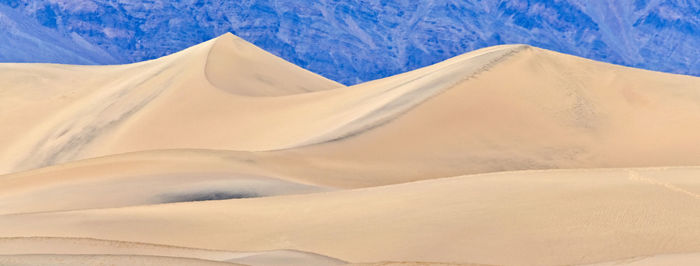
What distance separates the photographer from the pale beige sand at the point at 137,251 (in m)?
10.6

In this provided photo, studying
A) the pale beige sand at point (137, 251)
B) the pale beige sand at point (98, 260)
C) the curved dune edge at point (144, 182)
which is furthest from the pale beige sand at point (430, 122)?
the pale beige sand at point (98, 260)

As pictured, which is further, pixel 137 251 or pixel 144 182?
pixel 144 182

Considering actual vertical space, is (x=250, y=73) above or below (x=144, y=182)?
above

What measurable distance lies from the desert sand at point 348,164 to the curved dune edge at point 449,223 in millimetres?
44

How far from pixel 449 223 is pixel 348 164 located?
44.9 feet

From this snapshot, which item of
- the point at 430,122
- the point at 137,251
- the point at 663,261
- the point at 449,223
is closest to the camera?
the point at 663,261

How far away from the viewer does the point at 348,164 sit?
27016 mm

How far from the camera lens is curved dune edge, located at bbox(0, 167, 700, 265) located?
12211 mm

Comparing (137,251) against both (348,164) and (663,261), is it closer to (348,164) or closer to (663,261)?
(663,261)

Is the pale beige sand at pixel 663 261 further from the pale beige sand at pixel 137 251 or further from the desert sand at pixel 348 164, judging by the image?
the pale beige sand at pixel 137 251

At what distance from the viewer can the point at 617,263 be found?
36.7 ft

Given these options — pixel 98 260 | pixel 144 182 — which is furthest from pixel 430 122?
Answer: pixel 98 260

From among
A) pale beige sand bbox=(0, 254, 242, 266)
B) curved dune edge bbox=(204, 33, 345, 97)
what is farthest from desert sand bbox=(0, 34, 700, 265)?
curved dune edge bbox=(204, 33, 345, 97)

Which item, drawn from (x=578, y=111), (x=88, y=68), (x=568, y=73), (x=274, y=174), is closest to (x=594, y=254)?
(x=274, y=174)
